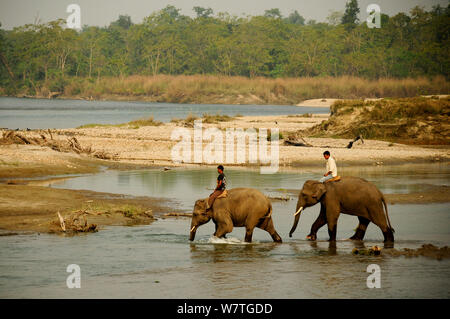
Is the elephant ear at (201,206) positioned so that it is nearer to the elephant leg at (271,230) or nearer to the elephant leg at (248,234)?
the elephant leg at (248,234)

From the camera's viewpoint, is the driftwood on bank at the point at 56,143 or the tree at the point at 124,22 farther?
the tree at the point at 124,22

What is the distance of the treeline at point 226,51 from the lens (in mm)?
118250

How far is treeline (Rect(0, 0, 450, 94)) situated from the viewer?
388 feet

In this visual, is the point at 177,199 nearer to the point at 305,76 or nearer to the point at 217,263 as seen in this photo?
the point at 217,263

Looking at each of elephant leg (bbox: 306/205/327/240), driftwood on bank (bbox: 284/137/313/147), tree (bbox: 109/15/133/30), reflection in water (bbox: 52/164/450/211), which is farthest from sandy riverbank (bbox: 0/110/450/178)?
tree (bbox: 109/15/133/30)

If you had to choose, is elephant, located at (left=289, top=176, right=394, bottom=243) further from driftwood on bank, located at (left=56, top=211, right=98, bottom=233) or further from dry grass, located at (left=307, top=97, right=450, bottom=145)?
dry grass, located at (left=307, top=97, right=450, bottom=145)

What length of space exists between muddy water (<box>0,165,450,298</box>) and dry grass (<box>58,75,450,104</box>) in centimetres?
8326

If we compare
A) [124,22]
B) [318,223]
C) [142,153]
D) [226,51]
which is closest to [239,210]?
[318,223]

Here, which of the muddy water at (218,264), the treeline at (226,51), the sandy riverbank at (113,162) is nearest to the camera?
the muddy water at (218,264)

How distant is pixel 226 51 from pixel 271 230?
119078 millimetres

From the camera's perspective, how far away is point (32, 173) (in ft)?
82.1

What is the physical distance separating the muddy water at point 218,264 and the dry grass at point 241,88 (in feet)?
273

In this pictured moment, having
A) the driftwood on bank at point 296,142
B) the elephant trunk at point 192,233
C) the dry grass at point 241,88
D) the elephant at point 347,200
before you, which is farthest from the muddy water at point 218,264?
the dry grass at point 241,88

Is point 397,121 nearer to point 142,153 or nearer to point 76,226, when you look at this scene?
point 142,153
